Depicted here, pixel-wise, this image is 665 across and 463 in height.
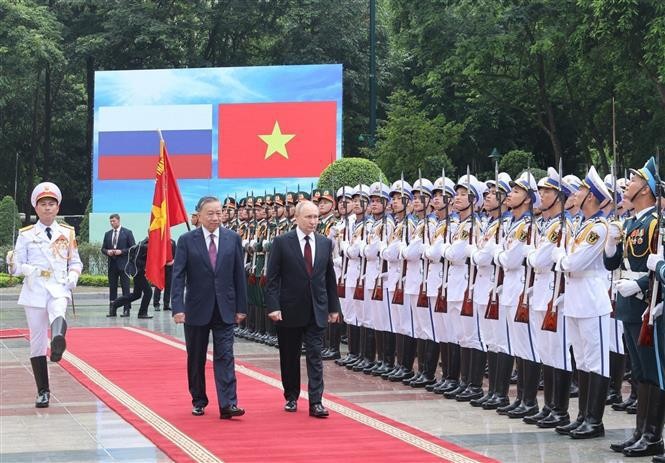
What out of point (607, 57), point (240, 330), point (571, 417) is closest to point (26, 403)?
point (571, 417)

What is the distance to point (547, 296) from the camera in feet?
34.0

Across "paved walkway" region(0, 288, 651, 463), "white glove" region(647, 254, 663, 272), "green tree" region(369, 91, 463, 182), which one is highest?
"green tree" region(369, 91, 463, 182)

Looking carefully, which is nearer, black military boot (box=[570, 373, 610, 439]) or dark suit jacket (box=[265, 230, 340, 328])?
black military boot (box=[570, 373, 610, 439])

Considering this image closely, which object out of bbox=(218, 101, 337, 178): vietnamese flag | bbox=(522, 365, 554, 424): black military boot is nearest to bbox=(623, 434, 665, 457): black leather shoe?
bbox=(522, 365, 554, 424): black military boot

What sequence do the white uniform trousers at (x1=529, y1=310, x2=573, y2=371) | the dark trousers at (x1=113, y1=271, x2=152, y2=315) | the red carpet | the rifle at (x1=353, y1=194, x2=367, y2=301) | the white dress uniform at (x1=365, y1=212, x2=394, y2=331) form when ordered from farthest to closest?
the dark trousers at (x1=113, y1=271, x2=152, y2=315) → the rifle at (x1=353, y1=194, x2=367, y2=301) → the white dress uniform at (x1=365, y1=212, x2=394, y2=331) → the white uniform trousers at (x1=529, y1=310, x2=573, y2=371) → the red carpet

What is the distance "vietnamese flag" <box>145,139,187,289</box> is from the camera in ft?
57.4

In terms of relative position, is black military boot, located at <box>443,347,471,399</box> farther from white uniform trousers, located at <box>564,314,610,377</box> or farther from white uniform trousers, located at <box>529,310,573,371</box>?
white uniform trousers, located at <box>564,314,610,377</box>

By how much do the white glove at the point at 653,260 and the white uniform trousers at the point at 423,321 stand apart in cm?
426

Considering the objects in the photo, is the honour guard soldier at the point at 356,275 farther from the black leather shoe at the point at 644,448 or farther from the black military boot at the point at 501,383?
the black leather shoe at the point at 644,448

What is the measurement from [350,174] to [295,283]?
10.2 m

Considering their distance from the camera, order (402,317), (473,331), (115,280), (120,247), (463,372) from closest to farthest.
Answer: (473,331), (463,372), (402,317), (120,247), (115,280)

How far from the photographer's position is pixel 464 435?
9.84 m

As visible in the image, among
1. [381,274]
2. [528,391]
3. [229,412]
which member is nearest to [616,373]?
[528,391]

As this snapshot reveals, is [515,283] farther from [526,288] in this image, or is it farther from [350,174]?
[350,174]
